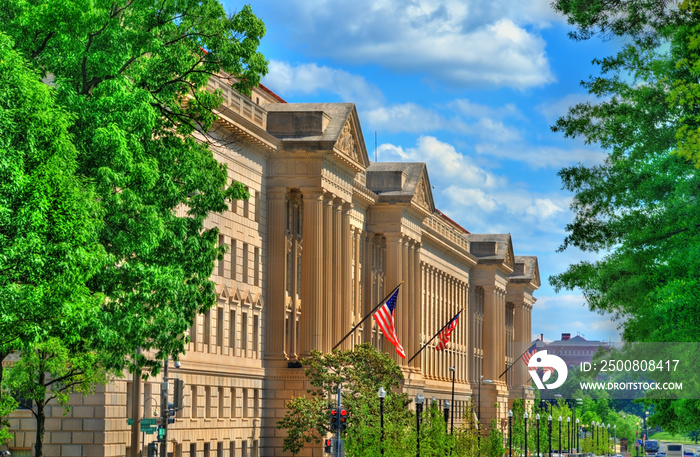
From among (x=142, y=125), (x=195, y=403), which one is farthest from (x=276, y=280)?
(x=142, y=125)

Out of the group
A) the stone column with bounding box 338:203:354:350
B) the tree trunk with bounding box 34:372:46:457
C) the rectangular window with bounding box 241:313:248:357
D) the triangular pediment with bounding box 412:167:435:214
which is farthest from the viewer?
the triangular pediment with bounding box 412:167:435:214

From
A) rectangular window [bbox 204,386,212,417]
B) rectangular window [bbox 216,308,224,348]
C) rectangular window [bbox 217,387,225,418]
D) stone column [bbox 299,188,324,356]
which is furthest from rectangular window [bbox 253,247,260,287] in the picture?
rectangular window [bbox 204,386,212,417]

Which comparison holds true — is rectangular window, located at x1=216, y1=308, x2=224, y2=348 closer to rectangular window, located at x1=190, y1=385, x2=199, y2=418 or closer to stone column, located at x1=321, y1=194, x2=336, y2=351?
rectangular window, located at x1=190, y1=385, x2=199, y2=418

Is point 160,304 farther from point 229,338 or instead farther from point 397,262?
point 397,262

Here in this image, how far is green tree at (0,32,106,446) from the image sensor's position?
29.8 m

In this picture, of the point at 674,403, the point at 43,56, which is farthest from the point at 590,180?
the point at 43,56

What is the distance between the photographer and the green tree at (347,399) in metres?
76.7

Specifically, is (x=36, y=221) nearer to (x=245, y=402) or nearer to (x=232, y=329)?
(x=232, y=329)

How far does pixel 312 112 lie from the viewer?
84.3 m

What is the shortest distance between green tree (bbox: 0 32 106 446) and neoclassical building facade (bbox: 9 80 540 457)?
53.4 feet

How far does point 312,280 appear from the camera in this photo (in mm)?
86188

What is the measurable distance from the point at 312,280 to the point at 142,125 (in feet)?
163

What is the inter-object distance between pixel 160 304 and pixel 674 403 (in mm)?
17976

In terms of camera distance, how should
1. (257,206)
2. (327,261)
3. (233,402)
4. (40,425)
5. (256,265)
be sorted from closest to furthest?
(40,425), (233,402), (257,206), (256,265), (327,261)
